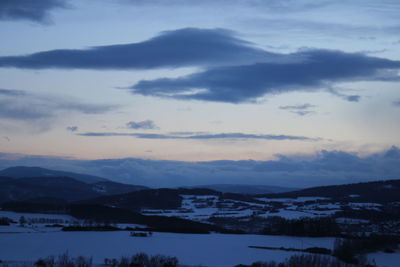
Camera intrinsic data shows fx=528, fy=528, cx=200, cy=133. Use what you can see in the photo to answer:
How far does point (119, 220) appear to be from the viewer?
144875 mm

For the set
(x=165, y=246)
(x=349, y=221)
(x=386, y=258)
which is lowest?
(x=386, y=258)

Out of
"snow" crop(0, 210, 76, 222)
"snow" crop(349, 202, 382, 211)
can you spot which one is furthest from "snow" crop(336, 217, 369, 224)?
"snow" crop(0, 210, 76, 222)

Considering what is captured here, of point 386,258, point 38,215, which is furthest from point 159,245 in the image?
point 38,215

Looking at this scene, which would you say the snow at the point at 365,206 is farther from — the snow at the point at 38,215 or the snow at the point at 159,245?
the snow at the point at 38,215

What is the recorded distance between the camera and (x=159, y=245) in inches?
3376

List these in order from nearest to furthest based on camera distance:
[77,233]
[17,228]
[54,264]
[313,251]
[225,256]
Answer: [54,264]
[225,256]
[313,251]
[77,233]
[17,228]

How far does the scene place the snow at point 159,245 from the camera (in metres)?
74.2

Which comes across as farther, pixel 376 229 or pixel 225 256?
pixel 376 229

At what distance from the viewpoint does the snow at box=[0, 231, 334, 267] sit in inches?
2923

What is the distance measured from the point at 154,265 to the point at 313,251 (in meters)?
30.3

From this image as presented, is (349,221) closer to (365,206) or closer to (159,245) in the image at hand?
(365,206)

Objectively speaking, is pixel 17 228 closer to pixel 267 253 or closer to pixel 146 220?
pixel 146 220

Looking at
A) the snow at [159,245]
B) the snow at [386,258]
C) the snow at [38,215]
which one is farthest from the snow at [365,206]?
the snow at [38,215]

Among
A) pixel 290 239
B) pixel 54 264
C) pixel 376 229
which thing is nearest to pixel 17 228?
pixel 54 264
